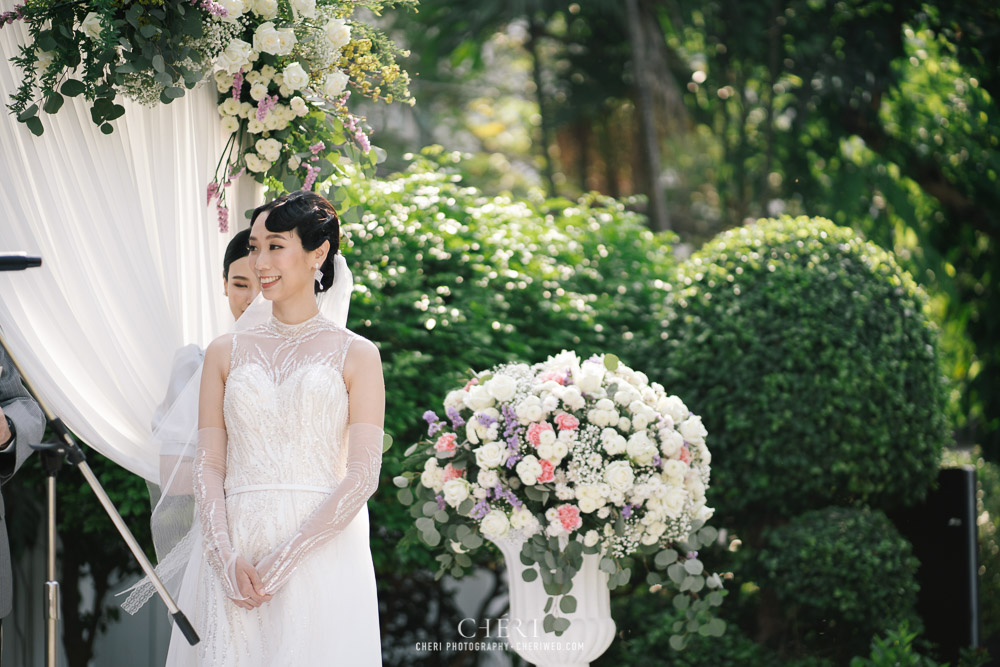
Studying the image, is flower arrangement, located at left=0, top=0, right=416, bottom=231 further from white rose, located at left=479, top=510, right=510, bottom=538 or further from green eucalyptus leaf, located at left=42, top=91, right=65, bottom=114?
white rose, located at left=479, top=510, right=510, bottom=538

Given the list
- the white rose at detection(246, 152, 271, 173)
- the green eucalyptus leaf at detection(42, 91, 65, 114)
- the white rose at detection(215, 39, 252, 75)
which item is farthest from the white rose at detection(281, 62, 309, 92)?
the green eucalyptus leaf at detection(42, 91, 65, 114)

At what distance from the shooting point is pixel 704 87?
395 inches

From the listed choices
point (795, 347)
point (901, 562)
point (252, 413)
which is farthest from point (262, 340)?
point (901, 562)

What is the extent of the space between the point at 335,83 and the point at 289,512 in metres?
1.36

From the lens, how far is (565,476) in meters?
3.22

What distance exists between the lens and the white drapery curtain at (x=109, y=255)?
9.50 feet

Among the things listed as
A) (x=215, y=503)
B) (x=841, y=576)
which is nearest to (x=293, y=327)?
(x=215, y=503)

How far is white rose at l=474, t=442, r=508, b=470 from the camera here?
126 inches

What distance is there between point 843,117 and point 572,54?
3155 millimetres

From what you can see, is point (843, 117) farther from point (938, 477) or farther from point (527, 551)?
point (527, 551)

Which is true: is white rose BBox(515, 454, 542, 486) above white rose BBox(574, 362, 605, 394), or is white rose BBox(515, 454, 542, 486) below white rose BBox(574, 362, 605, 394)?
below

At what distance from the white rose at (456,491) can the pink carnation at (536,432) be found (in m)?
0.27

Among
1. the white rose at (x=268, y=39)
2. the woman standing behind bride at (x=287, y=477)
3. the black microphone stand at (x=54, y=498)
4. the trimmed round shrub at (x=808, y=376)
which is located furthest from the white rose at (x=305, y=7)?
the trimmed round shrub at (x=808, y=376)

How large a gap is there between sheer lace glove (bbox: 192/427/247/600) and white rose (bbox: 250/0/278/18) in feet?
4.29
